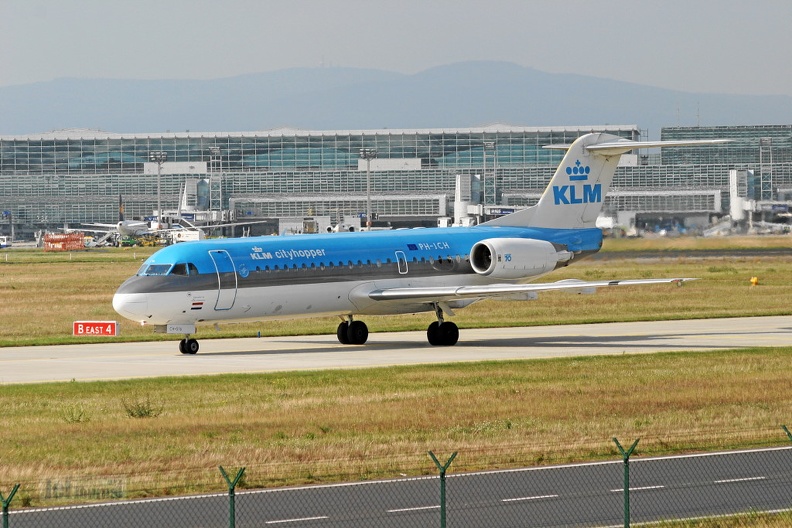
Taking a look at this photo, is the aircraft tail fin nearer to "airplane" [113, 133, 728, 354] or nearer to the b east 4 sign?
"airplane" [113, 133, 728, 354]

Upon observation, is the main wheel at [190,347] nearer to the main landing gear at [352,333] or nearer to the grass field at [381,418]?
the main landing gear at [352,333]

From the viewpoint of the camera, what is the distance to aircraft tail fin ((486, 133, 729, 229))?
48.0m

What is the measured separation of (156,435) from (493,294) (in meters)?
19.8

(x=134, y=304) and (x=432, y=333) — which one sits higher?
(x=134, y=304)

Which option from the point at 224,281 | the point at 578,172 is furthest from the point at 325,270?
the point at 578,172

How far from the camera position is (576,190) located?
159ft

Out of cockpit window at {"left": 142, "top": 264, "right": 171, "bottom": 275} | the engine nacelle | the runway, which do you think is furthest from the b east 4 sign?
the engine nacelle

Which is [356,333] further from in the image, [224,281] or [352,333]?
[224,281]

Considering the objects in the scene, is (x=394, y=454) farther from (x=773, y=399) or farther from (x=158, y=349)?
(x=158, y=349)

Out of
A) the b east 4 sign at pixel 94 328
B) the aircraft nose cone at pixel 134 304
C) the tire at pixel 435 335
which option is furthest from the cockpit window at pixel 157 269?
the tire at pixel 435 335

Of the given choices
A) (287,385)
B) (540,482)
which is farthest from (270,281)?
(540,482)

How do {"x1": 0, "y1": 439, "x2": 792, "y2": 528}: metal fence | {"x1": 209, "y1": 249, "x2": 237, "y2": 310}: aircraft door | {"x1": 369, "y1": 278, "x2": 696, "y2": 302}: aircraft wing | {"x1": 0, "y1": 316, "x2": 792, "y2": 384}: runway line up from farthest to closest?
{"x1": 369, "y1": 278, "x2": 696, "y2": 302}: aircraft wing < {"x1": 209, "y1": 249, "x2": 237, "y2": 310}: aircraft door < {"x1": 0, "y1": 316, "x2": 792, "y2": 384}: runway < {"x1": 0, "y1": 439, "x2": 792, "y2": 528}: metal fence

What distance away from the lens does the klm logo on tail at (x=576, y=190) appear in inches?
1893

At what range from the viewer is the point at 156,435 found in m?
24.3
